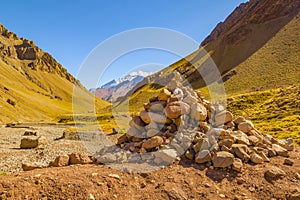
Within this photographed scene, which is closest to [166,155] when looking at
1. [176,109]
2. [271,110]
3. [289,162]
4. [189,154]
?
[189,154]

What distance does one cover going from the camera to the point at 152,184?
7.75 metres

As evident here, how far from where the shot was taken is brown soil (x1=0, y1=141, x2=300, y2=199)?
267 inches

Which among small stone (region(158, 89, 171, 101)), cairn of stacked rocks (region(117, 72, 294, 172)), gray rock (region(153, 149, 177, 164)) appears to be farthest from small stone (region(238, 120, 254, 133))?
gray rock (region(153, 149, 177, 164))

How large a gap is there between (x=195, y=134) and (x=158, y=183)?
115 inches

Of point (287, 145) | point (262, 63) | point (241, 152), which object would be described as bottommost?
point (287, 145)

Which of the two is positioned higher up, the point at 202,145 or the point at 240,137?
the point at 202,145

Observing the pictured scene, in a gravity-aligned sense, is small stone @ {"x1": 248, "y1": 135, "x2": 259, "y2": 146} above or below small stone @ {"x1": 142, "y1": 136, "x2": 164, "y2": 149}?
below

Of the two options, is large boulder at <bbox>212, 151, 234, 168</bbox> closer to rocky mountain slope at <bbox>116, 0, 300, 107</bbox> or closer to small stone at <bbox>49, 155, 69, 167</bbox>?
small stone at <bbox>49, 155, 69, 167</bbox>

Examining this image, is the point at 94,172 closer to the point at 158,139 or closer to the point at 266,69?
the point at 158,139

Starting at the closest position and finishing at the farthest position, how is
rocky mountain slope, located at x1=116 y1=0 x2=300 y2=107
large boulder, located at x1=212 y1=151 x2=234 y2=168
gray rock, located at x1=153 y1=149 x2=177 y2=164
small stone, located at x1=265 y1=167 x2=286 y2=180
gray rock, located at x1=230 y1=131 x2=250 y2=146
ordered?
small stone, located at x1=265 y1=167 x2=286 y2=180 → large boulder, located at x1=212 y1=151 x2=234 y2=168 → gray rock, located at x1=153 y1=149 x2=177 y2=164 → gray rock, located at x1=230 y1=131 x2=250 y2=146 → rocky mountain slope, located at x1=116 y1=0 x2=300 y2=107

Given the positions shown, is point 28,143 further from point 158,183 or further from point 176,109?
point 158,183

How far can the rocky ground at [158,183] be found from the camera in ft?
22.3

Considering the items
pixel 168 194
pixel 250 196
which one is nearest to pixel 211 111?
pixel 250 196

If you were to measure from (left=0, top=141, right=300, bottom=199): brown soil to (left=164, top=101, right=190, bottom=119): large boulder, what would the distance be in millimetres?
2185
